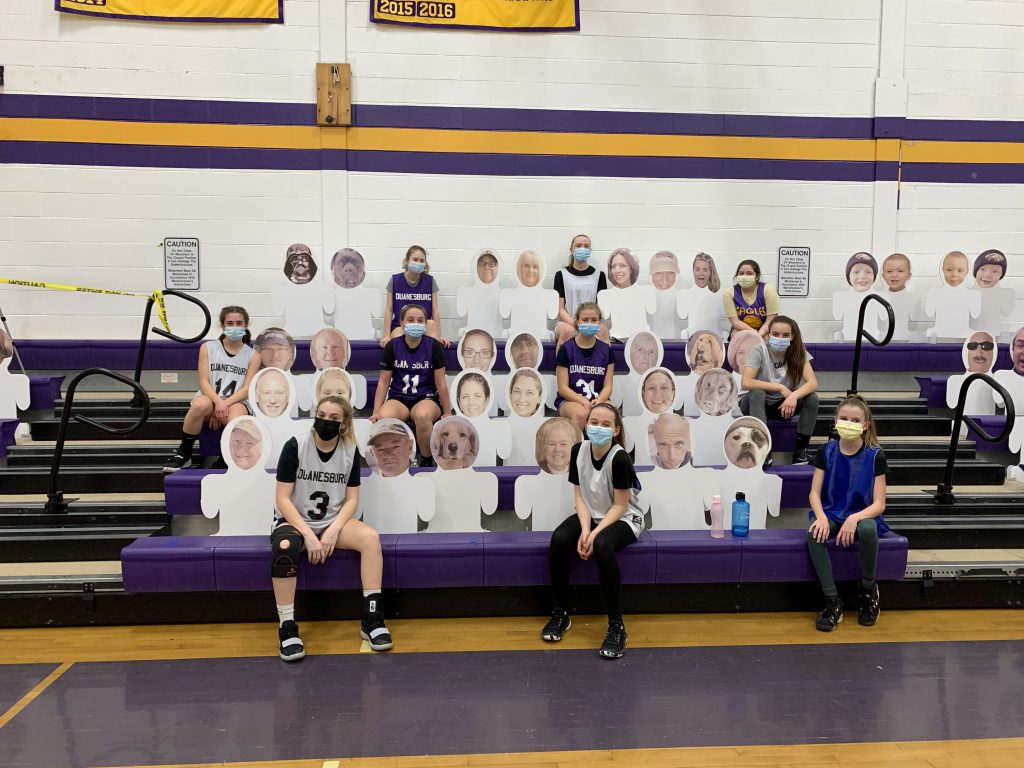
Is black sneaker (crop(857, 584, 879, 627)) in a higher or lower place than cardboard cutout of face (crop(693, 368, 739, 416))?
lower

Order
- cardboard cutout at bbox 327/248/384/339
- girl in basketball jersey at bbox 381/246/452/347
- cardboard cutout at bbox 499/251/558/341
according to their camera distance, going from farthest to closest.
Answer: cardboard cutout at bbox 327/248/384/339 < cardboard cutout at bbox 499/251/558/341 < girl in basketball jersey at bbox 381/246/452/347

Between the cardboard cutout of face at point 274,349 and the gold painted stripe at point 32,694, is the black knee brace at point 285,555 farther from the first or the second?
the cardboard cutout of face at point 274,349

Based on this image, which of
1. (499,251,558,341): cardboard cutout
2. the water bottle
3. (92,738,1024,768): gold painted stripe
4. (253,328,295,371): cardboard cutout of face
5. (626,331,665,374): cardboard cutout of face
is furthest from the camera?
(499,251,558,341): cardboard cutout

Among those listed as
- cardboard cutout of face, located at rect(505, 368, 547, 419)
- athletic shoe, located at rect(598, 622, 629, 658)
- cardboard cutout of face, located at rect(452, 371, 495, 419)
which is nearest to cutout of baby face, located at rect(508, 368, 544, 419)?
cardboard cutout of face, located at rect(505, 368, 547, 419)

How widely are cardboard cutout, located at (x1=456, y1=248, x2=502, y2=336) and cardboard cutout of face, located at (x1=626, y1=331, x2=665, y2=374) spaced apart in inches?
66.4

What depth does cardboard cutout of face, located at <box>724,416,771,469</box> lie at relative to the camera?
180 inches

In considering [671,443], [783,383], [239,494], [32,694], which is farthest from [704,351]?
[32,694]

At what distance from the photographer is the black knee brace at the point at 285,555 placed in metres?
3.77

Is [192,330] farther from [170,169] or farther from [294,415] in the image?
[294,415]

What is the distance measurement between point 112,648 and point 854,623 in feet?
12.6

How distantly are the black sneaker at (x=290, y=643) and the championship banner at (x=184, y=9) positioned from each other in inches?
234

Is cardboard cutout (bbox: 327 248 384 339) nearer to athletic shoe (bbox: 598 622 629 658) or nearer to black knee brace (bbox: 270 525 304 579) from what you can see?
black knee brace (bbox: 270 525 304 579)

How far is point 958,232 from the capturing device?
26.1ft

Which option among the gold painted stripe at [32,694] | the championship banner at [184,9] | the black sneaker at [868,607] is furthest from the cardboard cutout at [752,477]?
the championship banner at [184,9]
